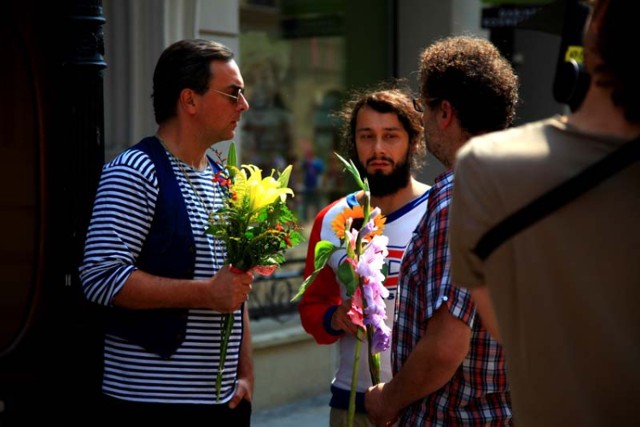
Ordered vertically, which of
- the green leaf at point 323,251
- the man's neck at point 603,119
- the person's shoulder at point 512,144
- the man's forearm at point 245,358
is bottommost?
the man's forearm at point 245,358

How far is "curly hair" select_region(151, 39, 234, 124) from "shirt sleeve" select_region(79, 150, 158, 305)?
35 cm

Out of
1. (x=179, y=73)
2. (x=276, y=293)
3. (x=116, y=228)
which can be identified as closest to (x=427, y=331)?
(x=116, y=228)

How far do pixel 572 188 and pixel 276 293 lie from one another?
659 centimetres

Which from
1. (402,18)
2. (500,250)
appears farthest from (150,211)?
(402,18)

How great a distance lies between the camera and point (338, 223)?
3646 mm

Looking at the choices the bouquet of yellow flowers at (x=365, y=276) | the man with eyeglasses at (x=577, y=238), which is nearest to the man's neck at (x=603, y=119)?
the man with eyeglasses at (x=577, y=238)

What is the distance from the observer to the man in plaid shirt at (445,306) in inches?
117

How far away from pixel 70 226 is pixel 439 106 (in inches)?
47.0

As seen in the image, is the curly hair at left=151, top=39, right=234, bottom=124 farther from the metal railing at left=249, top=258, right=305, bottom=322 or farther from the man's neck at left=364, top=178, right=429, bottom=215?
the metal railing at left=249, top=258, right=305, bottom=322

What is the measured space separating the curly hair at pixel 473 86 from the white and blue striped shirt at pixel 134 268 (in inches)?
35.4

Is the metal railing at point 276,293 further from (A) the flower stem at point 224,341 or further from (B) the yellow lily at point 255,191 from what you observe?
(B) the yellow lily at point 255,191

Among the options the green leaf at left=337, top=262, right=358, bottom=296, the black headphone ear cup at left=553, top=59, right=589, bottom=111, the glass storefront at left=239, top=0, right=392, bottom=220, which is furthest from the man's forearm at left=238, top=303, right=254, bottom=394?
the glass storefront at left=239, top=0, right=392, bottom=220

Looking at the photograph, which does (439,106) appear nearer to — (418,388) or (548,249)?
(418,388)

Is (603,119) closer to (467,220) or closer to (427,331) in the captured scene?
(467,220)
